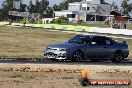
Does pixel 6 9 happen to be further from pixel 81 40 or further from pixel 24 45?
pixel 81 40

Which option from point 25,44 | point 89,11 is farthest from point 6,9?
point 25,44

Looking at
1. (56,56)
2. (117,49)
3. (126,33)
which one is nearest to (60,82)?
(56,56)

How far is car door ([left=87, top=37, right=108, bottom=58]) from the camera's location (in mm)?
21984

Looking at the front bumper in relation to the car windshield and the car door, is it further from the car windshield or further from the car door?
the car door

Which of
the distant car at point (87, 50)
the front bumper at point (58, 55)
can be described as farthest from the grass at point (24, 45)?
the distant car at point (87, 50)

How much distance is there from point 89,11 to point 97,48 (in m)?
118

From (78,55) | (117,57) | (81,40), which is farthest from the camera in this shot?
(117,57)

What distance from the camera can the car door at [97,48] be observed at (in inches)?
866

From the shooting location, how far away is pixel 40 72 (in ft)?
53.8

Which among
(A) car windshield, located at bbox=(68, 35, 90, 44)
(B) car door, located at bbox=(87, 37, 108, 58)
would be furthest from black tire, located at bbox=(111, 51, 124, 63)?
(A) car windshield, located at bbox=(68, 35, 90, 44)

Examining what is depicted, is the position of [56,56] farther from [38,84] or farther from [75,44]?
[38,84]

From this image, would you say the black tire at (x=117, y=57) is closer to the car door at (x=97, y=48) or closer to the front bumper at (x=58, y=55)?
the car door at (x=97, y=48)

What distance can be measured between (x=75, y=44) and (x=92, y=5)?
12093 centimetres

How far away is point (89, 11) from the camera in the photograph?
140000 millimetres
